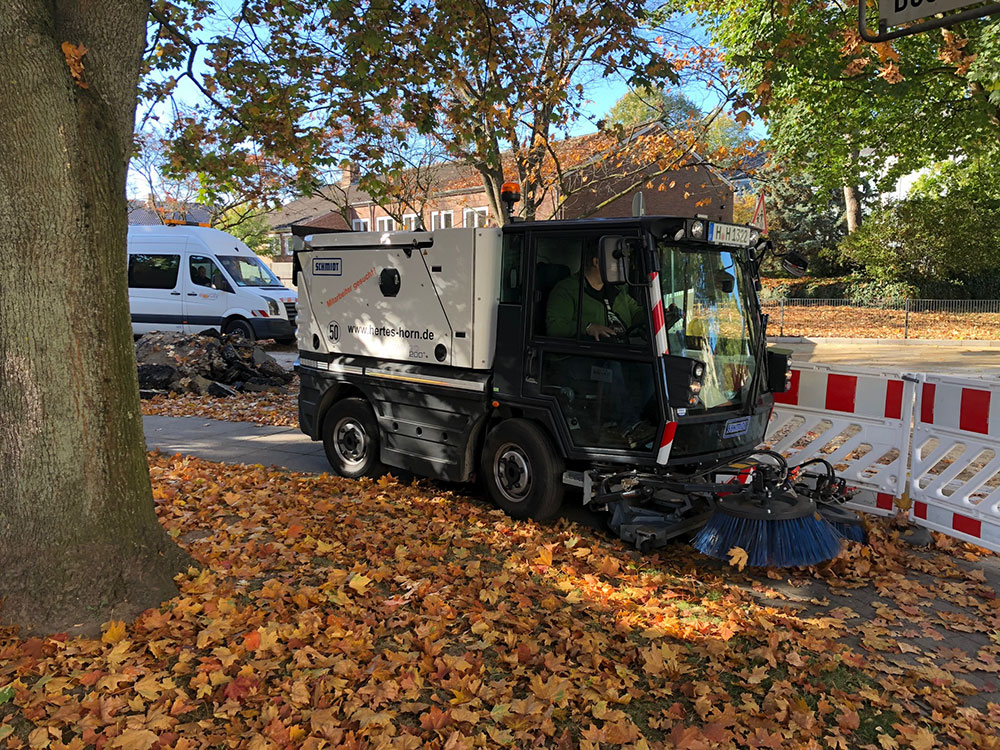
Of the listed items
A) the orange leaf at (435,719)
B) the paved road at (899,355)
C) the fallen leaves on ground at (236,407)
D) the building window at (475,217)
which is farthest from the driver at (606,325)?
the building window at (475,217)

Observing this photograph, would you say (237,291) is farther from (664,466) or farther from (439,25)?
(664,466)

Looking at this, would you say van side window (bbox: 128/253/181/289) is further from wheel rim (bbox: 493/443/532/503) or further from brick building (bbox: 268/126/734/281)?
wheel rim (bbox: 493/443/532/503)

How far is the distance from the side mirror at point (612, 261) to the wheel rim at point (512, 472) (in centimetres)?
162

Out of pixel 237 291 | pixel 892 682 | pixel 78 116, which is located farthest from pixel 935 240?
pixel 78 116

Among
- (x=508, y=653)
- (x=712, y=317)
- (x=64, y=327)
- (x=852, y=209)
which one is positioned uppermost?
(x=852, y=209)

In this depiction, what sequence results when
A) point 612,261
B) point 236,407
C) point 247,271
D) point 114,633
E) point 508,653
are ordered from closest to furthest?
point 114,633
point 508,653
point 612,261
point 236,407
point 247,271

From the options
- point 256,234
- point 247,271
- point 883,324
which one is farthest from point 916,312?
point 256,234

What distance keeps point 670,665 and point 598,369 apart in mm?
2332

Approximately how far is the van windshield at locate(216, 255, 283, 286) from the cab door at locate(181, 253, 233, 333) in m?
0.29

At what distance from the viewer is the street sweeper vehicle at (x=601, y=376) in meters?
4.99

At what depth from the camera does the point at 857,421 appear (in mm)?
6348

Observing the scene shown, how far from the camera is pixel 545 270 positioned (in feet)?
18.4

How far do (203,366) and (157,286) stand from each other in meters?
4.87

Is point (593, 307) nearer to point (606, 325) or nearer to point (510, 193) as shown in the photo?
point (606, 325)
